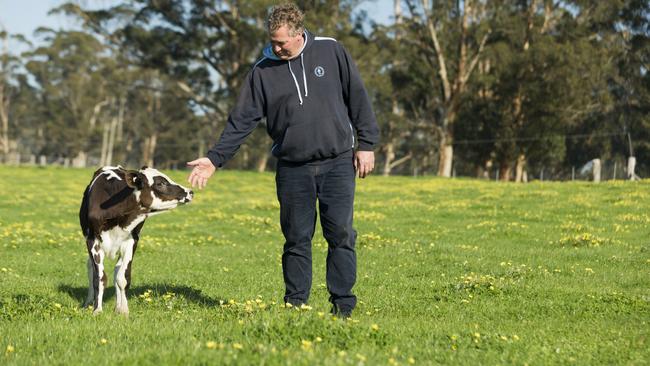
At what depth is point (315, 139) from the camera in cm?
682

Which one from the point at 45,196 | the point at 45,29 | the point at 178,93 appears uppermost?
the point at 45,29

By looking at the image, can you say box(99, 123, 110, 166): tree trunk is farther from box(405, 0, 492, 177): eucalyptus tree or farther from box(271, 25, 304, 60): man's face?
box(271, 25, 304, 60): man's face

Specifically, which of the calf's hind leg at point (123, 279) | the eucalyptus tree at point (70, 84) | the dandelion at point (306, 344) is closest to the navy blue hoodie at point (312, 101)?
the calf's hind leg at point (123, 279)

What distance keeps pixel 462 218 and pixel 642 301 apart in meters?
12.6

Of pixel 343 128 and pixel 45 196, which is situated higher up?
pixel 343 128

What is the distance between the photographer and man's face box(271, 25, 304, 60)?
664cm

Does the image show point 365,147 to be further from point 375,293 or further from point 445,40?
point 445,40

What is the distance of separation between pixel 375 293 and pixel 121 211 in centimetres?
311

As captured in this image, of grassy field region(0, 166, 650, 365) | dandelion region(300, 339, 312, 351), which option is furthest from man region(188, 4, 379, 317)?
dandelion region(300, 339, 312, 351)

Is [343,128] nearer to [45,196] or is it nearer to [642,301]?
[642,301]

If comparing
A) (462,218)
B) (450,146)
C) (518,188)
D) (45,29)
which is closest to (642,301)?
(462,218)

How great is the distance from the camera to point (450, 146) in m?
50.5

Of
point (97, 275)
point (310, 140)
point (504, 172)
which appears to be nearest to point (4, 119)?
point (504, 172)

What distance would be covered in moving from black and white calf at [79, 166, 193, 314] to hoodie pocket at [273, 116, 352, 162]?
2362 millimetres
